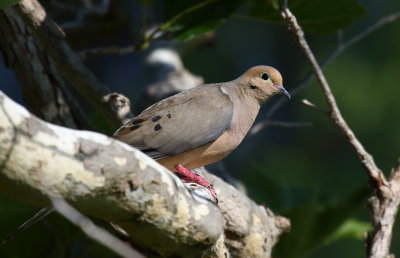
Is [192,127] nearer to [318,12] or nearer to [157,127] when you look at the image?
[157,127]

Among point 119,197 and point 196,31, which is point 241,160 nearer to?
point 196,31

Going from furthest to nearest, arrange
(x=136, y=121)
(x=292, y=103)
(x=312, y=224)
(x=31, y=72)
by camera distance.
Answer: (x=292, y=103) < (x=312, y=224) < (x=31, y=72) < (x=136, y=121)

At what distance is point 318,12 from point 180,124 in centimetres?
116

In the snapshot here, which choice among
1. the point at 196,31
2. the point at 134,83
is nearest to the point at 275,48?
the point at 134,83

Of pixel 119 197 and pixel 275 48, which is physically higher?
pixel 119 197

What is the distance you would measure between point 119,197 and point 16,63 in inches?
69.4

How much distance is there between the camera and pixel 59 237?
11.2 ft

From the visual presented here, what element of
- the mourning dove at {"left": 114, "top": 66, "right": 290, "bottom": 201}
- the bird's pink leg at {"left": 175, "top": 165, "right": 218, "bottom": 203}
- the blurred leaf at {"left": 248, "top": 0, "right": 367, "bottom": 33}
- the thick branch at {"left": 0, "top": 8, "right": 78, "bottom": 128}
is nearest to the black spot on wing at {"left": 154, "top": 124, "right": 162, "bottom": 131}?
the mourning dove at {"left": 114, "top": 66, "right": 290, "bottom": 201}

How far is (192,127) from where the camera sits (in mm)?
3270

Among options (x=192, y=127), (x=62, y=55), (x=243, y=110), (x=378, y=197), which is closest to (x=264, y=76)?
(x=243, y=110)

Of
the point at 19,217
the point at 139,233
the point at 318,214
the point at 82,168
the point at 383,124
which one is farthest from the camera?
the point at 383,124

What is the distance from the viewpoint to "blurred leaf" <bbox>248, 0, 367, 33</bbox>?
384 cm

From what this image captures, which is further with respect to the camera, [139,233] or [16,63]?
[16,63]

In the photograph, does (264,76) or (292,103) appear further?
(292,103)
